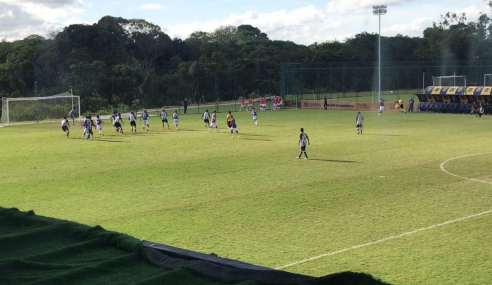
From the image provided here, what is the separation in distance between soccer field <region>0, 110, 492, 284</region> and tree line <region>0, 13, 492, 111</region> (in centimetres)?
3217

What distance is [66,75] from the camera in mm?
63156

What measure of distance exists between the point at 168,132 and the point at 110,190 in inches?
845

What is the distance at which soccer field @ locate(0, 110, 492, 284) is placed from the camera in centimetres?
1130

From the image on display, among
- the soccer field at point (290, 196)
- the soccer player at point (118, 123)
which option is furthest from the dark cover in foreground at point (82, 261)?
the soccer player at point (118, 123)

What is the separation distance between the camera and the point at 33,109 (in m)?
52.8

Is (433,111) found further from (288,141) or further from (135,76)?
(135,76)

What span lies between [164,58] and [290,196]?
74.6 metres

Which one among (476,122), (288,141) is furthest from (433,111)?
(288,141)

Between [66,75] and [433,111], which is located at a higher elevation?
[66,75]

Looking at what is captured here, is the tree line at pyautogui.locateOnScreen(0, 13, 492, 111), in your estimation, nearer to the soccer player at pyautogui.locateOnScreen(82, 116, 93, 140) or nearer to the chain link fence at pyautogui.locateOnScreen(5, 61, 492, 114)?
the chain link fence at pyautogui.locateOnScreen(5, 61, 492, 114)

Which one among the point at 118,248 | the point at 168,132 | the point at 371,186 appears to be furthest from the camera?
the point at 168,132

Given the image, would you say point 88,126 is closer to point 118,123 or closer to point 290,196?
point 118,123

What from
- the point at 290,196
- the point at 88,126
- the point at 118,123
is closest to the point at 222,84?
the point at 118,123

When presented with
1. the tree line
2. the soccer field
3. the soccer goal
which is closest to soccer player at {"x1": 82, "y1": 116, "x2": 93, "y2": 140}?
the soccer field
